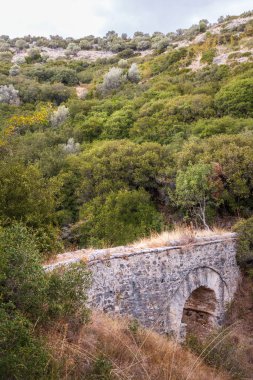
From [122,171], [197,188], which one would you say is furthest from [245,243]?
[122,171]

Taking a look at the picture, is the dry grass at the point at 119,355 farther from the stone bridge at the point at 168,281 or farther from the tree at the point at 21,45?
the tree at the point at 21,45

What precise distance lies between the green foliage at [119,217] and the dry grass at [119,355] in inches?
487

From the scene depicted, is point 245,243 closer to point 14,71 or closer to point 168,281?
point 168,281

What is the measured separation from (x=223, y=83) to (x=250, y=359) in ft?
93.6

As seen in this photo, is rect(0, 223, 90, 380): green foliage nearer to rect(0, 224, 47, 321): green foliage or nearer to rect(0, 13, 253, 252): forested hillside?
rect(0, 224, 47, 321): green foliage

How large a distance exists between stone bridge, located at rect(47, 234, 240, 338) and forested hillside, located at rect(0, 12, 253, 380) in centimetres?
103

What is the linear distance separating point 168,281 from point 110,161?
41.2ft

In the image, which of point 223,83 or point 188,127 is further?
point 223,83

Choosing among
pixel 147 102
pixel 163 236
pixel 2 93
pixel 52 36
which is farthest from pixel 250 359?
pixel 52 36

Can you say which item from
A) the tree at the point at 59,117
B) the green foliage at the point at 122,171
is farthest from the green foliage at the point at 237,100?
the tree at the point at 59,117

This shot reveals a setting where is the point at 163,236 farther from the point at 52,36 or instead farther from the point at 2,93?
the point at 52,36

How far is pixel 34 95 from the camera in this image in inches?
1662

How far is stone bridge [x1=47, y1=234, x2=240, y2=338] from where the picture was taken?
Answer: 31.1ft

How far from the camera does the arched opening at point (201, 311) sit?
1322cm
